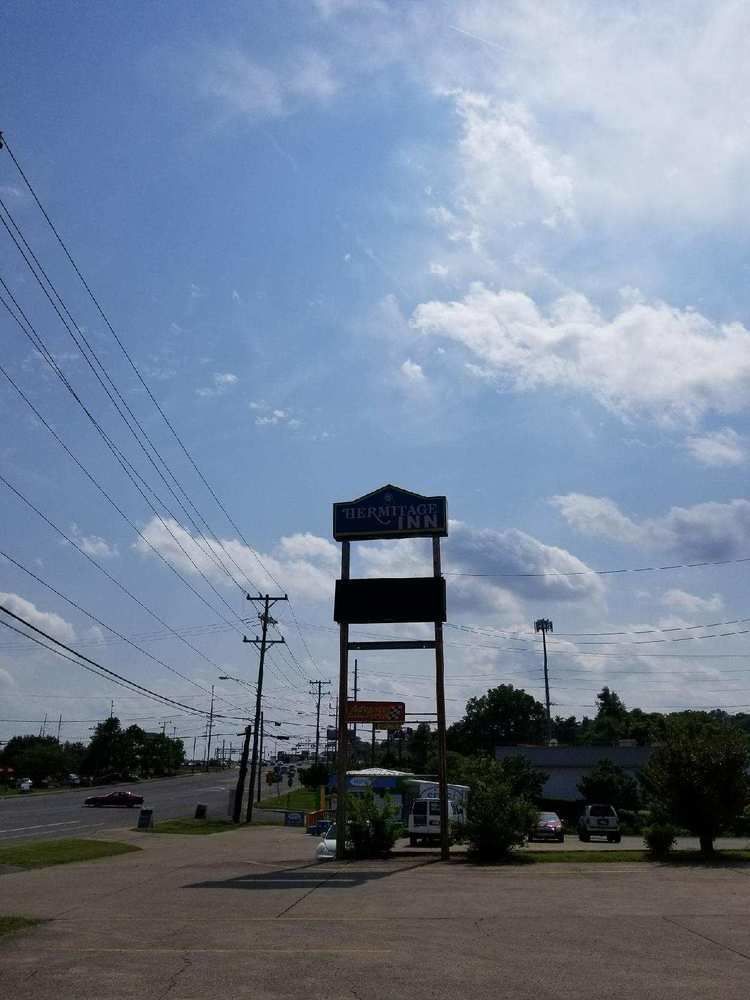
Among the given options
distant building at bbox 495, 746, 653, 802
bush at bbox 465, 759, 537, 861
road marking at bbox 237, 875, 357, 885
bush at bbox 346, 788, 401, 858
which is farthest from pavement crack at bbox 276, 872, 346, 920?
distant building at bbox 495, 746, 653, 802

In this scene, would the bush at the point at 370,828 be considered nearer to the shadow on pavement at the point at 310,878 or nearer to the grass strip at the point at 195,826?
the shadow on pavement at the point at 310,878

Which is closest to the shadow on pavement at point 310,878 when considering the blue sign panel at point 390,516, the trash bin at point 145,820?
the blue sign panel at point 390,516

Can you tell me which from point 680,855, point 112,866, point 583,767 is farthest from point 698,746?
point 583,767

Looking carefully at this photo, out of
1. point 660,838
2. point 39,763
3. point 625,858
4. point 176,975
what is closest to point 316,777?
point 39,763

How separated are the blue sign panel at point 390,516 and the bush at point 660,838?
32.9ft

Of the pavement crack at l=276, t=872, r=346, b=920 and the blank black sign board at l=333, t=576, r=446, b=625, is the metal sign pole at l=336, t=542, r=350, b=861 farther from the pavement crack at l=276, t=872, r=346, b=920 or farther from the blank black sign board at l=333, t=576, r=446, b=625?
the pavement crack at l=276, t=872, r=346, b=920

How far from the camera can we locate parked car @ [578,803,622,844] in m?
39.9

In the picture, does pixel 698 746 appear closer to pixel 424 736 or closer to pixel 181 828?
pixel 181 828

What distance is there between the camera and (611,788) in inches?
2211

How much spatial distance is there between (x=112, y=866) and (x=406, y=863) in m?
8.25

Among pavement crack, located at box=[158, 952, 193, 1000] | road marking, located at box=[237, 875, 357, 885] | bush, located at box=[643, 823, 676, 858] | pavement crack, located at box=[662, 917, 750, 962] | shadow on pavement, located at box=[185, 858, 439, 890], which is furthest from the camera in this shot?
bush, located at box=[643, 823, 676, 858]

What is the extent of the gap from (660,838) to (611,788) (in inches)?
1415

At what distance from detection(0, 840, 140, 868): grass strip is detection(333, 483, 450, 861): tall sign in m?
8.39

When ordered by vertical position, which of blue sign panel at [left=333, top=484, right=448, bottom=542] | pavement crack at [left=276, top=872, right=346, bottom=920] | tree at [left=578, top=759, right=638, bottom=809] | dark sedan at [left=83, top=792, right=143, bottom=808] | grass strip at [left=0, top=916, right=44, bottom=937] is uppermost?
blue sign panel at [left=333, top=484, right=448, bottom=542]
